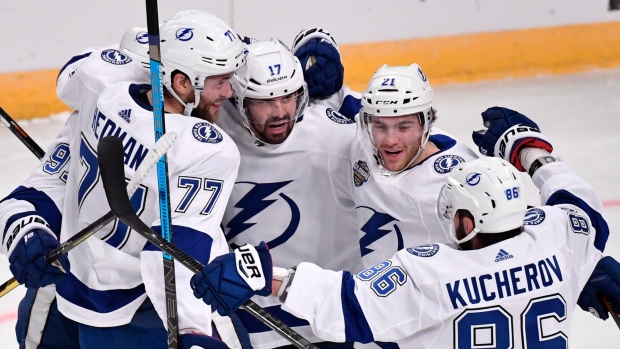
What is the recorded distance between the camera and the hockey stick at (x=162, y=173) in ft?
6.49

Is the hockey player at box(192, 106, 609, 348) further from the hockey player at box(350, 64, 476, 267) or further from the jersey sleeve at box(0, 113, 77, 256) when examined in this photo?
the jersey sleeve at box(0, 113, 77, 256)

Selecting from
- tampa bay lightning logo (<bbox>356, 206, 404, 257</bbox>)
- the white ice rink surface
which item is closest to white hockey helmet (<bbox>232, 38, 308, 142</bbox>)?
tampa bay lightning logo (<bbox>356, 206, 404, 257</bbox>)

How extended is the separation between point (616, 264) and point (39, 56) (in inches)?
155

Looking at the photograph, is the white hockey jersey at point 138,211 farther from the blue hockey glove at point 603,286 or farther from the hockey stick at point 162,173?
the blue hockey glove at point 603,286

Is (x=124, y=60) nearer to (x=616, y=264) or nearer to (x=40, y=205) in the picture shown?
(x=40, y=205)

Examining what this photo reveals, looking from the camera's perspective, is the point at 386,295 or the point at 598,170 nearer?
the point at 386,295

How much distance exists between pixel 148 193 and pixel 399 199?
66 centimetres

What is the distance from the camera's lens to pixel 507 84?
6.22 m

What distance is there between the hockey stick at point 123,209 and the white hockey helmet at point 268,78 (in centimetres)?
67

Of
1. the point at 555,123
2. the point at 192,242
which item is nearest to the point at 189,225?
the point at 192,242

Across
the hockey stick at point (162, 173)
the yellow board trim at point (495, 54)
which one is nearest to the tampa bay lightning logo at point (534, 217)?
the hockey stick at point (162, 173)

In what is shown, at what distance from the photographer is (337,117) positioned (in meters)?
2.91

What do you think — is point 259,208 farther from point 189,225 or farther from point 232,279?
point 232,279

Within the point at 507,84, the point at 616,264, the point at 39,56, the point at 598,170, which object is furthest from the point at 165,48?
the point at 507,84
